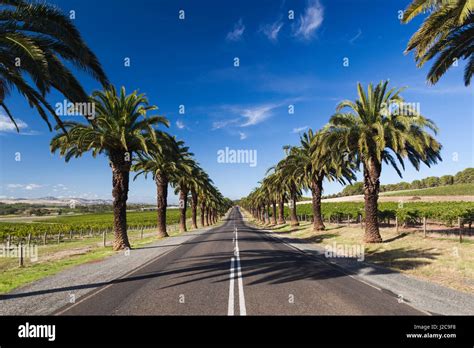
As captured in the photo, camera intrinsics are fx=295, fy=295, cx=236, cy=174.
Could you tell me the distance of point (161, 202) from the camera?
→ 30016 mm

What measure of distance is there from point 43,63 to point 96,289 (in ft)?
20.9

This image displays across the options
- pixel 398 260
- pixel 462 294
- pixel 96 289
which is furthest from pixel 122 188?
pixel 462 294

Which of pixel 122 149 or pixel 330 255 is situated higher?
pixel 122 149

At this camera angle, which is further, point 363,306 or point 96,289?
point 96,289

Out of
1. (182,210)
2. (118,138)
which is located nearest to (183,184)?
(182,210)

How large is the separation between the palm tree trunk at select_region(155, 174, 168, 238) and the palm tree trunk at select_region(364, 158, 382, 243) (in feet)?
63.6

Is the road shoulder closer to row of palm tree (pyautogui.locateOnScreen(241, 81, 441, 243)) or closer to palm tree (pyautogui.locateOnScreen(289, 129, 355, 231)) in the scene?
row of palm tree (pyautogui.locateOnScreen(241, 81, 441, 243))

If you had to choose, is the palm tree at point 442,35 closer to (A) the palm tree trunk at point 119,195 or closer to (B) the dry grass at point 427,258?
(B) the dry grass at point 427,258

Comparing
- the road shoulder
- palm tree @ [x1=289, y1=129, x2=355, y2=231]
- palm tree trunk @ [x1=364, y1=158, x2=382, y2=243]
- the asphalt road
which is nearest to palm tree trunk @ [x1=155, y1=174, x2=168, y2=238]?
palm tree @ [x1=289, y1=129, x2=355, y2=231]

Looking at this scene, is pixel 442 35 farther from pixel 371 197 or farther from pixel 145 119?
pixel 145 119

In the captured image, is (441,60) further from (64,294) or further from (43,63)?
(64,294)

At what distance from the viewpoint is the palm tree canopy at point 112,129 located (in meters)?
17.4

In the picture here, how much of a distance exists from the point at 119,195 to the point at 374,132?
650 inches

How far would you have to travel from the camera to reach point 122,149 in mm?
18953
